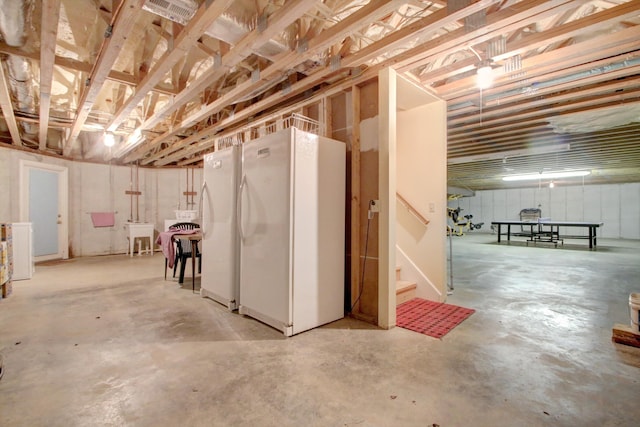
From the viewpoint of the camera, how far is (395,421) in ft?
5.15

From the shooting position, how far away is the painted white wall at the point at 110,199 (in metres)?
7.17

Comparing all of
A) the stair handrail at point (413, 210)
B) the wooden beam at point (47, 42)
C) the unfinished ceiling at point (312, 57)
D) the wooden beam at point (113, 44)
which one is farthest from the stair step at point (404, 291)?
the wooden beam at point (47, 42)

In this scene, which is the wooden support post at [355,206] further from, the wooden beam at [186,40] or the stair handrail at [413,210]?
the wooden beam at [186,40]

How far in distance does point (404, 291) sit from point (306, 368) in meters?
1.94

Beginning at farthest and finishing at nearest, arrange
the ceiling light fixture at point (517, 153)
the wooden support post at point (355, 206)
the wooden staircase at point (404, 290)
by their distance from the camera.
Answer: the ceiling light fixture at point (517, 153), the wooden staircase at point (404, 290), the wooden support post at point (355, 206)

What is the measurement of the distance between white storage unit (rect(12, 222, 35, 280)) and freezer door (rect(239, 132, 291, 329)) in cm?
428

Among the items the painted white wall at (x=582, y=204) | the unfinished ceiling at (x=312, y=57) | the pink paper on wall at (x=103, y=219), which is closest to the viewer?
the unfinished ceiling at (x=312, y=57)

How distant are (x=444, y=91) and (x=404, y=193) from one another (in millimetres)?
1365

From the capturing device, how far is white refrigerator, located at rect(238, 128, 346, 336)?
2684mm

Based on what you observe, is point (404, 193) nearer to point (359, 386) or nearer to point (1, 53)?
point (359, 386)

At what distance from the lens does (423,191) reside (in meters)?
3.88

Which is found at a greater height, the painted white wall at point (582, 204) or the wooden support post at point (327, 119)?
the wooden support post at point (327, 119)

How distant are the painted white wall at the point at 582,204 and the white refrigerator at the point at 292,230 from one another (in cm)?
1358

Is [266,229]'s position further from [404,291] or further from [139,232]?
[139,232]
